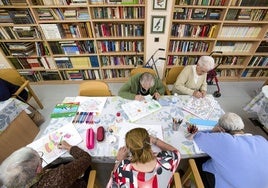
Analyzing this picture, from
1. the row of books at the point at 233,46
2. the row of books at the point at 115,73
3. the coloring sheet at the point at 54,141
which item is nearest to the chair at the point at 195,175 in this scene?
the coloring sheet at the point at 54,141

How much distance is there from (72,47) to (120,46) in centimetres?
87

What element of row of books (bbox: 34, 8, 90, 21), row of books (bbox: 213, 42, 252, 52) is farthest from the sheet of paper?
row of books (bbox: 213, 42, 252, 52)

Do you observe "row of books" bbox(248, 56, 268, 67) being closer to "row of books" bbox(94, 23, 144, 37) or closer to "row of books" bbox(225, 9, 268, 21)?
"row of books" bbox(225, 9, 268, 21)

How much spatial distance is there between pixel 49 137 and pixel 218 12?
116 inches

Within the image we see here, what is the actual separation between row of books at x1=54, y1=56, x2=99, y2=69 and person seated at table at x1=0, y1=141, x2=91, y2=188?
7.18 feet

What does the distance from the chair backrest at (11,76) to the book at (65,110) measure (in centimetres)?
128

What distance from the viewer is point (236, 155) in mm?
966

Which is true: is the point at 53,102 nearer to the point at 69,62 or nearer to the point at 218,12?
the point at 69,62

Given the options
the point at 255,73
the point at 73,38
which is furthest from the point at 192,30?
the point at 73,38

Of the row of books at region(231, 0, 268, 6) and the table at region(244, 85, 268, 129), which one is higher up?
the row of books at region(231, 0, 268, 6)

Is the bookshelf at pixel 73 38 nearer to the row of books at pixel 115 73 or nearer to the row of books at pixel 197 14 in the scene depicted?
the row of books at pixel 115 73

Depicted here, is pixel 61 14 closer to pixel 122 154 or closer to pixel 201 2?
pixel 201 2

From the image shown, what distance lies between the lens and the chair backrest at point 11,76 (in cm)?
219

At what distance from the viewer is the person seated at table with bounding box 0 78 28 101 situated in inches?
70.0
